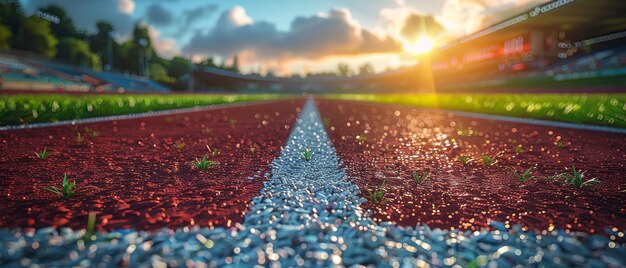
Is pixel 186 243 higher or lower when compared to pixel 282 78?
lower

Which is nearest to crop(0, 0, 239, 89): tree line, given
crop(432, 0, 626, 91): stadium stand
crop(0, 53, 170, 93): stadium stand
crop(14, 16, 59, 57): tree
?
crop(14, 16, 59, 57): tree

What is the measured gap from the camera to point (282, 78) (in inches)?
3853

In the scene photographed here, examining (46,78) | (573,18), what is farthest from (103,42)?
(573,18)

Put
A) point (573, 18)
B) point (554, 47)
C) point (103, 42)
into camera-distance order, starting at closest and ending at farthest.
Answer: point (573, 18) < point (554, 47) < point (103, 42)

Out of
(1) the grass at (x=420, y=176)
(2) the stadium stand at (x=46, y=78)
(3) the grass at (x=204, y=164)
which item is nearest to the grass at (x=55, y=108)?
(3) the grass at (x=204, y=164)

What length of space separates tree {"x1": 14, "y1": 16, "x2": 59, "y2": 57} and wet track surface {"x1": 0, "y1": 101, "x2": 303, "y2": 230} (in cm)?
8878

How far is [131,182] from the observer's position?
3.05 m

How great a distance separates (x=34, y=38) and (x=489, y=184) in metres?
95.8

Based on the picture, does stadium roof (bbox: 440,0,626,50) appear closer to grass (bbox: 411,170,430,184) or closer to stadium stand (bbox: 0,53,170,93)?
grass (bbox: 411,170,430,184)

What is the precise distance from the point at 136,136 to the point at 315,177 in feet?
15.7

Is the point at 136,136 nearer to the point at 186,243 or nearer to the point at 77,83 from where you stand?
the point at 186,243

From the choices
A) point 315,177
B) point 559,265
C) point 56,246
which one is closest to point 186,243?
point 56,246

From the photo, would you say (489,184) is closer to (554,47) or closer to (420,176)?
(420,176)

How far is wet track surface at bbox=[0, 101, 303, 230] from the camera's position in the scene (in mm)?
A: 2180
